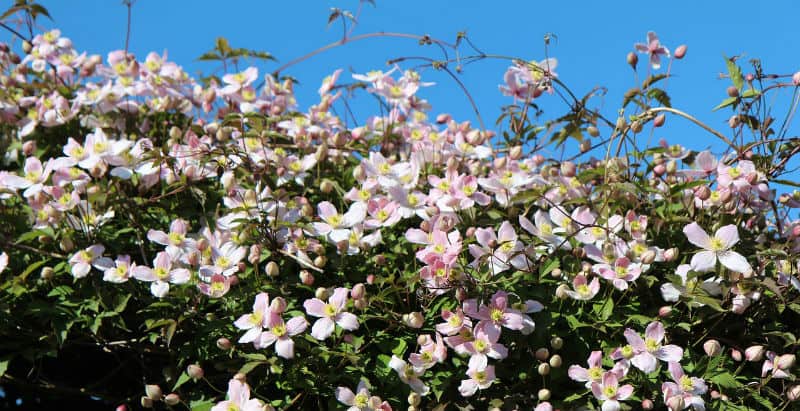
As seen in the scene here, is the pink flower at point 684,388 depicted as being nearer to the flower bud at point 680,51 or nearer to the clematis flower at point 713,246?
the clematis flower at point 713,246

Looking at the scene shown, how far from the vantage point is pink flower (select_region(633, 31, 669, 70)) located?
2.04 metres

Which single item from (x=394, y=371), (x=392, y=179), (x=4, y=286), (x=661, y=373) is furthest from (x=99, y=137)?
(x=661, y=373)

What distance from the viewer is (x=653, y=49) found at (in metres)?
2.05

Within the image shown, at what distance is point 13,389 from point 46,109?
751 mm

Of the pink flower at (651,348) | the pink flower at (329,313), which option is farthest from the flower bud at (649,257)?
the pink flower at (329,313)

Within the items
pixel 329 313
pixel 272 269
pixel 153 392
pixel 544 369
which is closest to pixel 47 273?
pixel 153 392

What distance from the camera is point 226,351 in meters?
1.57

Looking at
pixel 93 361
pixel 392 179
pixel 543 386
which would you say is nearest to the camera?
pixel 543 386

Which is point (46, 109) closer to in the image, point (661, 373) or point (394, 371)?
point (394, 371)

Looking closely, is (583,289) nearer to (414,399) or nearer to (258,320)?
(414,399)

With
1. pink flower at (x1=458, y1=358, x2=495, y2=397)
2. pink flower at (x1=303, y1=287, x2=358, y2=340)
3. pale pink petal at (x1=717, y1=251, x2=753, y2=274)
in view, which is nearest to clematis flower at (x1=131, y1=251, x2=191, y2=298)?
pink flower at (x1=303, y1=287, x2=358, y2=340)

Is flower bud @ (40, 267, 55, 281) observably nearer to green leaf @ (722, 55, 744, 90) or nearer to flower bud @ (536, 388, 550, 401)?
flower bud @ (536, 388, 550, 401)

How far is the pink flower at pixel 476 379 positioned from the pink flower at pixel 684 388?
0.30 m

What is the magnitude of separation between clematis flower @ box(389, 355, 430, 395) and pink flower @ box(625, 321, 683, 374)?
372 millimetres
